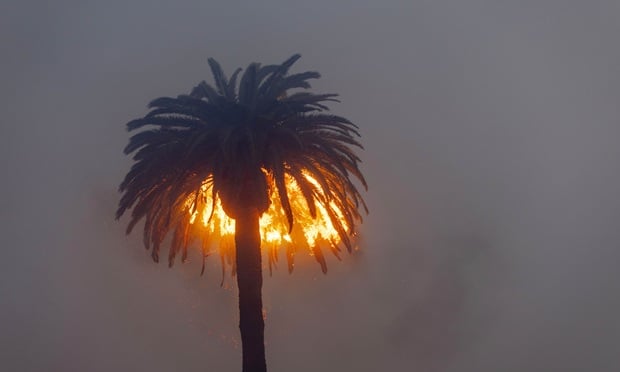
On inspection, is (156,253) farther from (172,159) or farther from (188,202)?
(172,159)

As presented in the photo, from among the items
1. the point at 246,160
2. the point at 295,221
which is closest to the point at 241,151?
the point at 246,160

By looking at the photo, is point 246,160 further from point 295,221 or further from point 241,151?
point 295,221

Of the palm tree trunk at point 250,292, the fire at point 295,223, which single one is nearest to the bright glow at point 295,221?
the fire at point 295,223

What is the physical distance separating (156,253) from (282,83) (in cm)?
914

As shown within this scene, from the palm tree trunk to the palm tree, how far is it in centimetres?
4

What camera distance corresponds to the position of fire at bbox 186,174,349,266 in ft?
107

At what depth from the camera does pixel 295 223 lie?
109ft

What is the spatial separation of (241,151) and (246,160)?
456 millimetres

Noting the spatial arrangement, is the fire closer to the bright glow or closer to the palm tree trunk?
the bright glow

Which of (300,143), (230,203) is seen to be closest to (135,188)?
(230,203)

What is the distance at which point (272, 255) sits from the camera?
1430 inches

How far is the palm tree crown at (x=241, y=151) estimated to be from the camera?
28.9m

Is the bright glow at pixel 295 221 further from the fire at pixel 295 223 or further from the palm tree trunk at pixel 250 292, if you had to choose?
the palm tree trunk at pixel 250 292

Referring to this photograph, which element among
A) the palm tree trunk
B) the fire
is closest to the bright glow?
the fire
